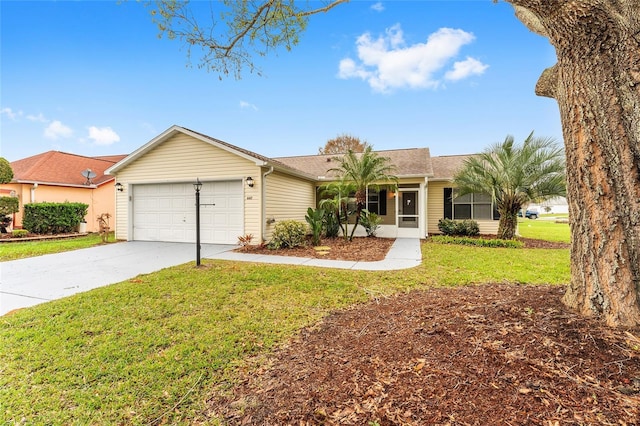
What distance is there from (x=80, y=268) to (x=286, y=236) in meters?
5.41

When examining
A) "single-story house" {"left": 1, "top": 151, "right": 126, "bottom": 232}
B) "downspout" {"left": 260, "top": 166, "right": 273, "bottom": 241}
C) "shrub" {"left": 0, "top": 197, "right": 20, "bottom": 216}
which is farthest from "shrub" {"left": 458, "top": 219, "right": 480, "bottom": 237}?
"shrub" {"left": 0, "top": 197, "right": 20, "bottom": 216}

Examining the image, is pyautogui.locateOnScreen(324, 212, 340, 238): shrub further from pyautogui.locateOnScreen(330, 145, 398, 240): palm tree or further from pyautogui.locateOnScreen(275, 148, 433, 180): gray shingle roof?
pyautogui.locateOnScreen(275, 148, 433, 180): gray shingle roof

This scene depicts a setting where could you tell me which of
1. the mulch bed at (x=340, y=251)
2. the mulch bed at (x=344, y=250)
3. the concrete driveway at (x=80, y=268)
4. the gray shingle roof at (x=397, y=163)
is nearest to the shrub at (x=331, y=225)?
the mulch bed at (x=344, y=250)

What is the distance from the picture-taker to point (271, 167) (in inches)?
397

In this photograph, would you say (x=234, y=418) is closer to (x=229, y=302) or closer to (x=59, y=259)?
(x=229, y=302)

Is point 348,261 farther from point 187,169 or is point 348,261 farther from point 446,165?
point 446,165

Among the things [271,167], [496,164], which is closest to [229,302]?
[271,167]

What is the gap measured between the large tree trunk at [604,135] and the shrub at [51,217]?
1742 cm

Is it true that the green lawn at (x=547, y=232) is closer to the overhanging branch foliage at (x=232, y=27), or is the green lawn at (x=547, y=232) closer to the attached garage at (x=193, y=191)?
the attached garage at (x=193, y=191)

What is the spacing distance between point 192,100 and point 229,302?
1175 cm

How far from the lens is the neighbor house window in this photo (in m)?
13.7

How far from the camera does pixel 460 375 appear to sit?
212 cm

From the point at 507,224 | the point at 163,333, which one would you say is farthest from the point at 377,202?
the point at 163,333

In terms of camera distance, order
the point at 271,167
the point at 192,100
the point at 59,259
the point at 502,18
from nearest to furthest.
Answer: the point at 502,18
the point at 59,259
the point at 271,167
the point at 192,100
